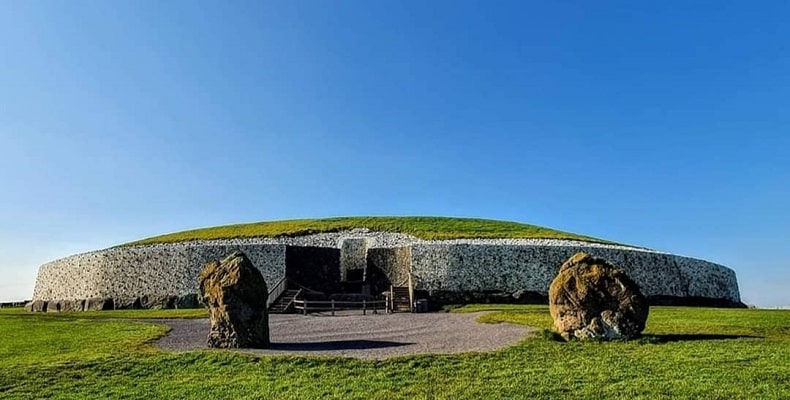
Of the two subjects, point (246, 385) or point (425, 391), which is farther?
point (246, 385)

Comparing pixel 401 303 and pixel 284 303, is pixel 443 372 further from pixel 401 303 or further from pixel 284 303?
pixel 284 303

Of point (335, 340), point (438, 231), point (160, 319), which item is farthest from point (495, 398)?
point (438, 231)

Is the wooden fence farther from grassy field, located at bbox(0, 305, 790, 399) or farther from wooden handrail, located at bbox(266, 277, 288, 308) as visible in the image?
grassy field, located at bbox(0, 305, 790, 399)

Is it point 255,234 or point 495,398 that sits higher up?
point 255,234

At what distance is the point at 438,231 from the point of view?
4472 cm

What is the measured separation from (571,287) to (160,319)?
1627 centimetres

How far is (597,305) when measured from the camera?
48.4 ft

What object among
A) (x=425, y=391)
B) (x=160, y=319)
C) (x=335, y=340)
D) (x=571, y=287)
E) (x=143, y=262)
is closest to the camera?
(x=425, y=391)

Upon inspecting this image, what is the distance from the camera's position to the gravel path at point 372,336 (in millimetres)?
14117

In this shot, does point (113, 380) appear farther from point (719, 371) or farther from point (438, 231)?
point (438, 231)

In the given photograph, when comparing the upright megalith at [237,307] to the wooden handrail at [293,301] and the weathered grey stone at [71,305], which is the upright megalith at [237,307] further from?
the weathered grey stone at [71,305]

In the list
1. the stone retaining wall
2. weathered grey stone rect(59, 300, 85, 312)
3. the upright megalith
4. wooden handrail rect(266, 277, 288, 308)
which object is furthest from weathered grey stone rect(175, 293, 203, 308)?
the upright megalith

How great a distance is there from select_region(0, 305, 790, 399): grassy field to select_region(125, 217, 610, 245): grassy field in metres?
28.2

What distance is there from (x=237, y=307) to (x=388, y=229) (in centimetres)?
3054
